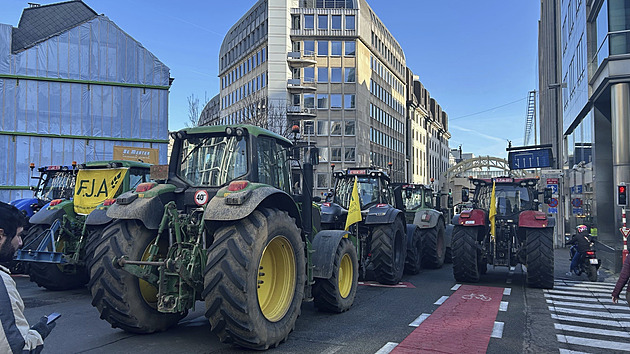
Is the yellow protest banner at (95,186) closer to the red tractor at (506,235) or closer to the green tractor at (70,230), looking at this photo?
the green tractor at (70,230)

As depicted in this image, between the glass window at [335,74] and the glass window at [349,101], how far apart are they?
2.04 meters

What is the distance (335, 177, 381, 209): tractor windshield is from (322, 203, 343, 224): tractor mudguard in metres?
1.27

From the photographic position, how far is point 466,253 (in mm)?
11438

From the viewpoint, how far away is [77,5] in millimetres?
30531

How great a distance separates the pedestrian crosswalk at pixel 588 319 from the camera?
675 centimetres

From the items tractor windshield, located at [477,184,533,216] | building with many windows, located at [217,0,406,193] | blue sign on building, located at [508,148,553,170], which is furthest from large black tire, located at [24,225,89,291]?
building with many windows, located at [217,0,406,193]

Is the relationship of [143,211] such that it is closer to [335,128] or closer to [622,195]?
[622,195]

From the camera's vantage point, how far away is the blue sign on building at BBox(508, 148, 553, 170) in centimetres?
2534

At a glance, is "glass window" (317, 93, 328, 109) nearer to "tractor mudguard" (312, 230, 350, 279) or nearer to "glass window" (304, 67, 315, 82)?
"glass window" (304, 67, 315, 82)

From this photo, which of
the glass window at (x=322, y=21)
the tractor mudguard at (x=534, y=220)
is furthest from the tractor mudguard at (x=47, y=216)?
the glass window at (x=322, y=21)

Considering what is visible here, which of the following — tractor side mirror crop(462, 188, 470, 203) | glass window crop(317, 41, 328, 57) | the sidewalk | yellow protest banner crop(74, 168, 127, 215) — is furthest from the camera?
glass window crop(317, 41, 328, 57)

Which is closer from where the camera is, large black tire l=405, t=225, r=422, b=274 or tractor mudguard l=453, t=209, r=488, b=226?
tractor mudguard l=453, t=209, r=488, b=226

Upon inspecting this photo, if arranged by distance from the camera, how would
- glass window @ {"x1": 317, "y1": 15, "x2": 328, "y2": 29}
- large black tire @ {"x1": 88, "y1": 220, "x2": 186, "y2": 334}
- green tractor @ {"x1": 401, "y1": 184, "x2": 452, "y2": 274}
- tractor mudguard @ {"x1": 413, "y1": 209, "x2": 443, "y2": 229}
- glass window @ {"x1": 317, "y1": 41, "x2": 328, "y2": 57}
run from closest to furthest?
large black tire @ {"x1": 88, "y1": 220, "x2": 186, "y2": 334}, green tractor @ {"x1": 401, "y1": 184, "x2": 452, "y2": 274}, tractor mudguard @ {"x1": 413, "y1": 209, "x2": 443, "y2": 229}, glass window @ {"x1": 317, "y1": 15, "x2": 328, "y2": 29}, glass window @ {"x1": 317, "y1": 41, "x2": 328, "y2": 57}

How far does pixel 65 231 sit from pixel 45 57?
58.6 ft
